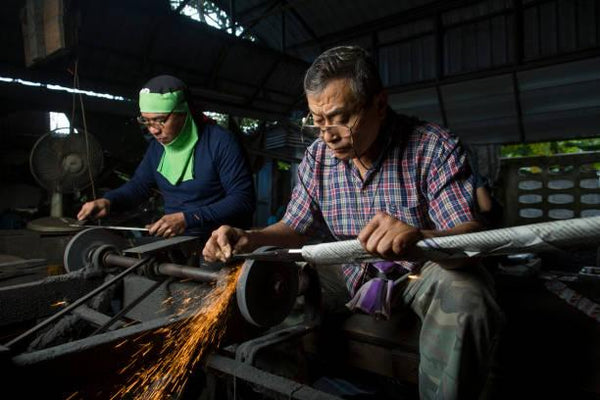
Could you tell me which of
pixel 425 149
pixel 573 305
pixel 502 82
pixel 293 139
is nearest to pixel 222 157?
pixel 425 149

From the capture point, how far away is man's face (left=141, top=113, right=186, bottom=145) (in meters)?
3.55

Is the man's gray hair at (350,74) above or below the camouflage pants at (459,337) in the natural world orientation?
above

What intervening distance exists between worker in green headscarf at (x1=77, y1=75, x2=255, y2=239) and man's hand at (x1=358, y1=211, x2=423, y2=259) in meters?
2.02

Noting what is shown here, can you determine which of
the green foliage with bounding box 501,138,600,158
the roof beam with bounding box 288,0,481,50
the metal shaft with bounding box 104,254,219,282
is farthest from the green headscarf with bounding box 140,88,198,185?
the green foliage with bounding box 501,138,600,158

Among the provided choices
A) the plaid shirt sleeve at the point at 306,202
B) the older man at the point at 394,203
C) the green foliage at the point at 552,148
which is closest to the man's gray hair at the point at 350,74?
the older man at the point at 394,203

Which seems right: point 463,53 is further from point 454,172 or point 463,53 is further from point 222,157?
point 454,172

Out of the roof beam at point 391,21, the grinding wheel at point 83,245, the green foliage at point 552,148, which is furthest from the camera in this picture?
the green foliage at point 552,148

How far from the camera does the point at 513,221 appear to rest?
6078mm

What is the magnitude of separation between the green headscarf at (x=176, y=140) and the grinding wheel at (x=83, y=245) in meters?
0.77

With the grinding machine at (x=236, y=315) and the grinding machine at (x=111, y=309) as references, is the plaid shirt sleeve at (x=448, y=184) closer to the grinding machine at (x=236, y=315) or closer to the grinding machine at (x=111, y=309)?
the grinding machine at (x=236, y=315)

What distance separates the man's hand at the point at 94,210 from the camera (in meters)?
3.56

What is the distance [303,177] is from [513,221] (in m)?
4.36

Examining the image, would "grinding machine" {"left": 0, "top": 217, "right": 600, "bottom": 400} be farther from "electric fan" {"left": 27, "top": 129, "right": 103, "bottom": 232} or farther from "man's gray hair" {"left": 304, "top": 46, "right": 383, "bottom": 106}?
"electric fan" {"left": 27, "top": 129, "right": 103, "bottom": 232}

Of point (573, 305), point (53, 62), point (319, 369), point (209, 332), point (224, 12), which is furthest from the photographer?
point (224, 12)
